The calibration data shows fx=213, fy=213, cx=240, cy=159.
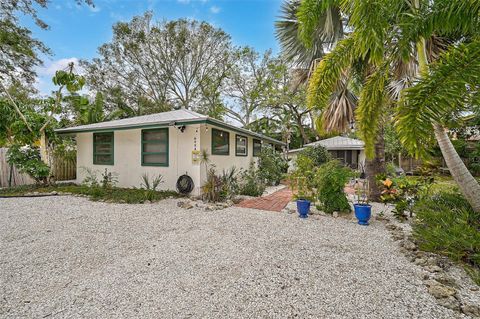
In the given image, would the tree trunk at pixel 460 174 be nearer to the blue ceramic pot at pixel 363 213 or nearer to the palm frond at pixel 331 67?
the blue ceramic pot at pixel 363 213

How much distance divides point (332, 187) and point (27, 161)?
10.6m

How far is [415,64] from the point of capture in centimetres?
468

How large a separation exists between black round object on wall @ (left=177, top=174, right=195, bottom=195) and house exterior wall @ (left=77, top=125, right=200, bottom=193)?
5.6 inches

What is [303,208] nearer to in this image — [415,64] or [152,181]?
[415,64]

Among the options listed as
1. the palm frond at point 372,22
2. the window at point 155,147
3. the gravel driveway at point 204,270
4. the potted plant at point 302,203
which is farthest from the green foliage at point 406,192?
the window at point 155,147

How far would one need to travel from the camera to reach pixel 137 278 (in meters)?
2.56

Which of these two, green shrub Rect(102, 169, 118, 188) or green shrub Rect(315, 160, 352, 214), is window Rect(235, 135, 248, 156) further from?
green shrub Rect(102, 169, 118, 188)

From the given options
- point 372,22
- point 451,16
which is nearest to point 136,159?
point 372,22

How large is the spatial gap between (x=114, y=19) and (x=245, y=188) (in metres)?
17.4

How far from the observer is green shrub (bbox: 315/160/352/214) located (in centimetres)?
512

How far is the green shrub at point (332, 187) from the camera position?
5.12 metres

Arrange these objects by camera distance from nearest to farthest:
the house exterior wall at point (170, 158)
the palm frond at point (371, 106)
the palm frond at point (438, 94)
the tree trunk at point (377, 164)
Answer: the palm frond at point (438, 94) → the palm frond at point (371, 106) → the tree trunk at point (377, 164) → the house exterior wall at point (170, 158)

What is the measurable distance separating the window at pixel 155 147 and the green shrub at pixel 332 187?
5237 millimetres

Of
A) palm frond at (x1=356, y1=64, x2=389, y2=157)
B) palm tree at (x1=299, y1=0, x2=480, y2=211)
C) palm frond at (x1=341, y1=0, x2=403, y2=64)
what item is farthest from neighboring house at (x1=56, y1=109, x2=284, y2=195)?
palm frond at (x1=341, y1=0, x2=403, y2=64)
